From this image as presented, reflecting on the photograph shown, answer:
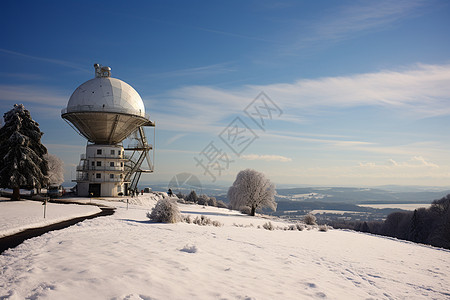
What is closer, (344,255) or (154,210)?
(344,255)

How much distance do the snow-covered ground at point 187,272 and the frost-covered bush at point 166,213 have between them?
5.98 m

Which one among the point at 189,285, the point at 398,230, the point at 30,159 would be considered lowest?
the point at 398,230

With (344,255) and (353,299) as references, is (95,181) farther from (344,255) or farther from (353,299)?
(353,299)

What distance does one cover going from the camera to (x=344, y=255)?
13.9 meters

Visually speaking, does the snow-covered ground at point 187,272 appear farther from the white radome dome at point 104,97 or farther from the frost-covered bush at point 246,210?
the frost-covered bush at point 246,210

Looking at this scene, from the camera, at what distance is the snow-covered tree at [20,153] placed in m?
28.6

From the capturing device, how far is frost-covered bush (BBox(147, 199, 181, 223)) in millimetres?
19219

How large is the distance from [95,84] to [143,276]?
42.9m

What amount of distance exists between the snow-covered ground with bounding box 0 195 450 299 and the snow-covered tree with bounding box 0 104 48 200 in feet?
66.7

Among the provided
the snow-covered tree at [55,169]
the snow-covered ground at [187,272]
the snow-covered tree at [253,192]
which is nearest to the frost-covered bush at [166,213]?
the snow-covered ground at [187,272]

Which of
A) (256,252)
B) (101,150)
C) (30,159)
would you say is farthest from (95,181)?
(256,252)

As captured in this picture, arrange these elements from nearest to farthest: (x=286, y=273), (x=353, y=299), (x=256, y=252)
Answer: (x=353, y=299), (x=286, y=273), (x=256, y=252)

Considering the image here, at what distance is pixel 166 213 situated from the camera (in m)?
19.2

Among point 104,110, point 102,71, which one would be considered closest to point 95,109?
point 104,110
